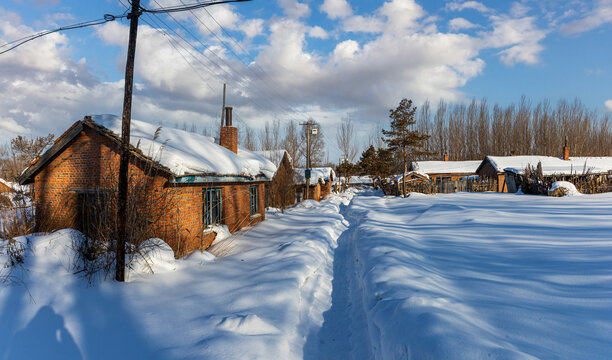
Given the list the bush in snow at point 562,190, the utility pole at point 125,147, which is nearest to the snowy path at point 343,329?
the utility pole at point 125,147

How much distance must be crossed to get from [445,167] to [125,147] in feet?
150

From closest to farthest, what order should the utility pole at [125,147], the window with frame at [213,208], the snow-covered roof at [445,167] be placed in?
the utility pole at [125,147] < the window with frame at [213,208] < the snow-covered roof at [445,167]

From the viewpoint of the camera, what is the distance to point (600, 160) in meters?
34.2

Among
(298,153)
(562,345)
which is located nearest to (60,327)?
(562,345)

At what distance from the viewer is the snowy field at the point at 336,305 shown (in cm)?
327

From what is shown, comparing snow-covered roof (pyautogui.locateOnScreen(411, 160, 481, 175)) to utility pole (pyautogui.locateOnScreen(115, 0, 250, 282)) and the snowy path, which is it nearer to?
the snowy path

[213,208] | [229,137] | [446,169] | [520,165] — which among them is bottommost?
[213,208]

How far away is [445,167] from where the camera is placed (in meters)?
43.6

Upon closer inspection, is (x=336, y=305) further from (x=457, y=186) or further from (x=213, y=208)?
(x=457, y=186)

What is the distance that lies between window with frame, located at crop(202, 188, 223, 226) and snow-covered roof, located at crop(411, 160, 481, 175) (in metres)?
37.8

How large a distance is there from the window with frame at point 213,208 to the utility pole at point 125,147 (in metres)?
3.92

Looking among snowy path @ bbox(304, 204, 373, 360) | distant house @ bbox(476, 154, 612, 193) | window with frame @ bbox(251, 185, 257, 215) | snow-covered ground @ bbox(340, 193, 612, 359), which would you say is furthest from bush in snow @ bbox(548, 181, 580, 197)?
window with frame @ bbox(251, 185, 257, 215)

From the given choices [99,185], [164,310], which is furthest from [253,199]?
[164,310]

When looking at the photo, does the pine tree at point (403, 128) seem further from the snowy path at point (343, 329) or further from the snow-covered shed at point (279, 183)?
the snowy path at point (343, 329)
